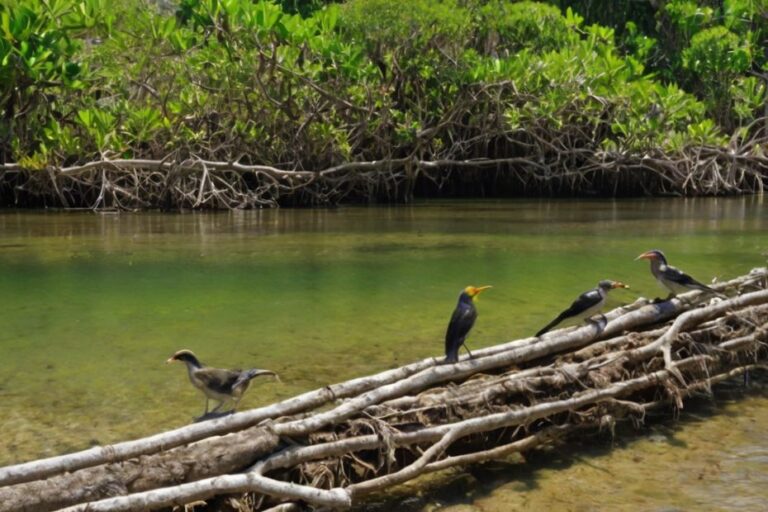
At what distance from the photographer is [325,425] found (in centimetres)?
425

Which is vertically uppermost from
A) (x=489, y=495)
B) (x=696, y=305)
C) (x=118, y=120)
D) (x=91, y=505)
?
(x=118, y=120)

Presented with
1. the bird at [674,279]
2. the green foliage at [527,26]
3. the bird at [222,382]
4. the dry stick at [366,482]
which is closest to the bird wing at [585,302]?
the dry stick at [366,482]

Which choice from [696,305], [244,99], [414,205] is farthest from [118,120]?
[696,305]


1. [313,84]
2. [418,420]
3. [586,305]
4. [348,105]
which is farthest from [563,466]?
[348,105]

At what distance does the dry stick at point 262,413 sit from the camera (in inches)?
141

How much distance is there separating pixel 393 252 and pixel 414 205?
8523 millimetres

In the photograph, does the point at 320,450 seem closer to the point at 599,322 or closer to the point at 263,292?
the point at 599,322

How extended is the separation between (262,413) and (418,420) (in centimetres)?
85

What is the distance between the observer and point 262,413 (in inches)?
165

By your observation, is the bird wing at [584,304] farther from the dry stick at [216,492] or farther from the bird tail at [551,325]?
the dry stick at [216,492]

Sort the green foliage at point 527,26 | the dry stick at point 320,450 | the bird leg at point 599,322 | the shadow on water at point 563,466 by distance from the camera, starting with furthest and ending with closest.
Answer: the green foliage at point 527,26 → the bird leg at point 599,322 → the shadow on water at point 563,466 → the dry stick at point 320,450

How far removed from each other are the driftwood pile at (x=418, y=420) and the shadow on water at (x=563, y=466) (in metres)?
0.09

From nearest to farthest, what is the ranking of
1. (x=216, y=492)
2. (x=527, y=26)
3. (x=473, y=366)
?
1. (x=216, y=492)
2. (x=473, y=366)
3. (x=527, y=26)

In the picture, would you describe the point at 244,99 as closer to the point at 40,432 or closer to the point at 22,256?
the point at 22,256
